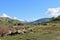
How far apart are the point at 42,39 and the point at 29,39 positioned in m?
1.73

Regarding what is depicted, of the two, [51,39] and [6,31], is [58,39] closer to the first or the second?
[51,39]

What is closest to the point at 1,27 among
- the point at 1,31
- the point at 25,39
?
the point at 1,31

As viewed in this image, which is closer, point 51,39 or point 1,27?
point 51,39

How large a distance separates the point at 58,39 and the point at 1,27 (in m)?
19.9

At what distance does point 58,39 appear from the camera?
27.0 m

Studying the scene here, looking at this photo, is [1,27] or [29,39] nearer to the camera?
[29,39]

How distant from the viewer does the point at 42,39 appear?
27047 mm

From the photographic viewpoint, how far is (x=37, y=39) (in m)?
26.9

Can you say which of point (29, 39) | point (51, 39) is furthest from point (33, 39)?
point (51, 39)

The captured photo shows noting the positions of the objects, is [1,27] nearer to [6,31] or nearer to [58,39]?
[6,31]

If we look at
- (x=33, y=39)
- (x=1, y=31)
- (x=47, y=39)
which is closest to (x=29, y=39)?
(x=33, y=39)

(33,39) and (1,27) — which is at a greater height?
(1,27)

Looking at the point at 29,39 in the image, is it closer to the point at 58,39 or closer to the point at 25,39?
the point at 25,39

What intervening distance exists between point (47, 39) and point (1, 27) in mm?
19347
